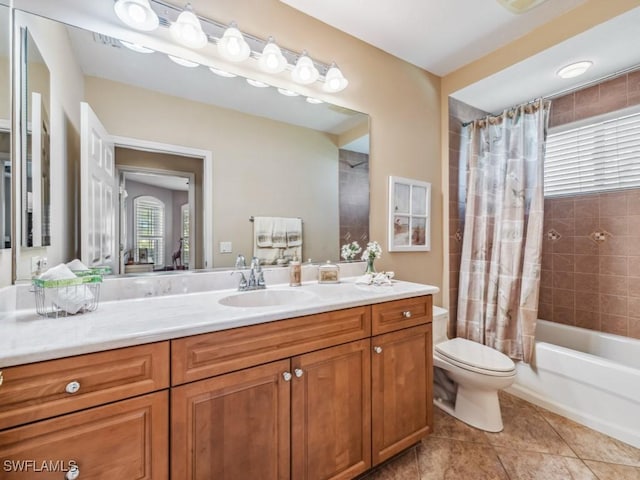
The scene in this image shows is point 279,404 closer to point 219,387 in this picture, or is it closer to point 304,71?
point 219,387

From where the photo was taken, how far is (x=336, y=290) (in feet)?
4.86

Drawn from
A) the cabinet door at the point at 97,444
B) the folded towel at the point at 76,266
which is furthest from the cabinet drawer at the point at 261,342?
the folded towel at the point at 76,266

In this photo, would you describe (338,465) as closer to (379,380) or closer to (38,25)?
(379,380)

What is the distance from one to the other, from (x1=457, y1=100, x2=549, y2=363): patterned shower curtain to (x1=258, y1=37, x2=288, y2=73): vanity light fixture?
172 cm

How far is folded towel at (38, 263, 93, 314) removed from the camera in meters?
0.94

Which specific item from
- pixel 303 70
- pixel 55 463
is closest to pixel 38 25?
pixel 303 70

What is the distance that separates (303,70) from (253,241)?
1.06 meters

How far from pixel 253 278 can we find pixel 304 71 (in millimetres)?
1253

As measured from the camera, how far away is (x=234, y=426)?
95 centimetres

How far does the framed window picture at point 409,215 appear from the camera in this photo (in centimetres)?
212

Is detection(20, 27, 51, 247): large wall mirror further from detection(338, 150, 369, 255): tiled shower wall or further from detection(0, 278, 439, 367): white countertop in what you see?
detection(338, 150, 369, 255): tiled shower wall

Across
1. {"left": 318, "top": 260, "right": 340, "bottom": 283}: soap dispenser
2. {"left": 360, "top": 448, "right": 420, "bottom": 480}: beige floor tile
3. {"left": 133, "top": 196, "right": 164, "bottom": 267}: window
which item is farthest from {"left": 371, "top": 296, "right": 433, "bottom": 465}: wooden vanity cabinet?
{"left": 133, "top": 196, "right": 164, "bottom": 267}: window

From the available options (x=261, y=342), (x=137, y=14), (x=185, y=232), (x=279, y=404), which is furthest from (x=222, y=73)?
(x=279, y=404)

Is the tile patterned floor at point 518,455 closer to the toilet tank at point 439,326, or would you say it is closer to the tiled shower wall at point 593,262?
the toilet tank at point 439,326
